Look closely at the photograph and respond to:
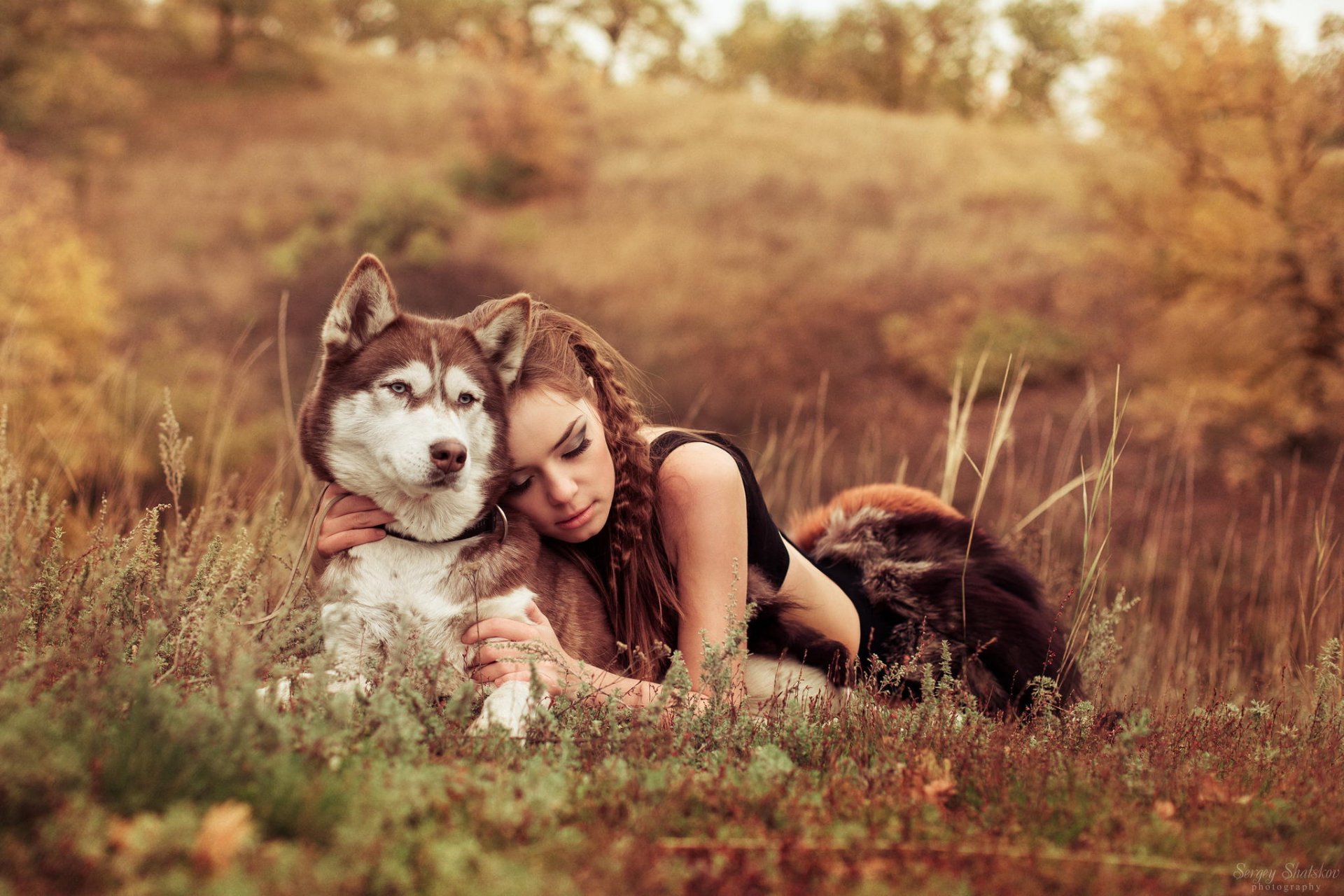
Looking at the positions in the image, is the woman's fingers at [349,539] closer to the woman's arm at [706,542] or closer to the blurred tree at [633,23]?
the woman's arm at [706,542]

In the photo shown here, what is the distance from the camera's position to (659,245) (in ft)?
66.2

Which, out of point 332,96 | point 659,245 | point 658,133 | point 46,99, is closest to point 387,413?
point 659,245

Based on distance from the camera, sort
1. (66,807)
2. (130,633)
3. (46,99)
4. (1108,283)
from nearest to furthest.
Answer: (66,807) → (130,633) → (1108,283) → (46,99)

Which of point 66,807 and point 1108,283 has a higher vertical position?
point 1108,283

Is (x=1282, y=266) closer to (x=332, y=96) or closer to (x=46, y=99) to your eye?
(x=46, y=99)

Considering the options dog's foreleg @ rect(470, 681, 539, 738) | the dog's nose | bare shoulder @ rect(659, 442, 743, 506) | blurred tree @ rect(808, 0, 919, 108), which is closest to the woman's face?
bare shoulder @ rect(659, 442, 743, 506)

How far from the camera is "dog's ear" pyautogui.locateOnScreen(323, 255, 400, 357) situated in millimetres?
2879

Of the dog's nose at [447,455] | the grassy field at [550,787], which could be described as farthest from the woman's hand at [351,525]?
the dog's nose at [447,455]

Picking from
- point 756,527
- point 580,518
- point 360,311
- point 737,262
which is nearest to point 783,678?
point 756,527

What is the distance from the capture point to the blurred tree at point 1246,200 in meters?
11.1

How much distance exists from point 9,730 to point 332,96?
34190 mm

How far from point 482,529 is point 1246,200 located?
12.1 m

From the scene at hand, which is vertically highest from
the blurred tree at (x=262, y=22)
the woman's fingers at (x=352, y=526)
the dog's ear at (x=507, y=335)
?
the blurred tree at (x=262, y=22)

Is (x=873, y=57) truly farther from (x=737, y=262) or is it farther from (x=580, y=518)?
(x=580, y=518)
